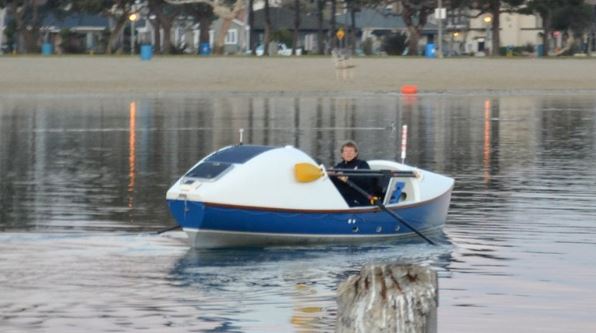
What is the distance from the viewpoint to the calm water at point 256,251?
13.6m

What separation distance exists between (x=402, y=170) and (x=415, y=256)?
1573mm

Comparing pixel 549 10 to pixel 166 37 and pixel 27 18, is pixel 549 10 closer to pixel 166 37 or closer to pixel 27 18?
pixel 166 37

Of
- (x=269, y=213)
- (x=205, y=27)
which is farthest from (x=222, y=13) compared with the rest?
(x=269, y=213)

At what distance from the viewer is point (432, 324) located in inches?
301

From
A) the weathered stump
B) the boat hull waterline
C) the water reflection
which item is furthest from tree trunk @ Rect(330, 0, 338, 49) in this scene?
the weathered stump

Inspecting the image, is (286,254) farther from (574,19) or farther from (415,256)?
(574,19)

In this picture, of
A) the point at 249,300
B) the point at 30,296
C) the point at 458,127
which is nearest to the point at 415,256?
the point at 249,300

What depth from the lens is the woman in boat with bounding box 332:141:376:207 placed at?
18377 mm

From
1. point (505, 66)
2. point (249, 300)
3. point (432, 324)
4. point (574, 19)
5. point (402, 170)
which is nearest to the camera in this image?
point (432, 324)

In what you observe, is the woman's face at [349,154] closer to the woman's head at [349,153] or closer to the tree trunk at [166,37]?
the woman's head at [349,153]

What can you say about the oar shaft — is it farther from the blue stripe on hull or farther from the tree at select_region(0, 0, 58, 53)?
the tree at select_region(0, 0, 58, 53)

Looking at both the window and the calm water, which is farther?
the window

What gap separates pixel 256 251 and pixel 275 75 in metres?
49.5

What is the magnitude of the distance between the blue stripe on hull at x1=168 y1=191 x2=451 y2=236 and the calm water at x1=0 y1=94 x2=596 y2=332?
24 cm
